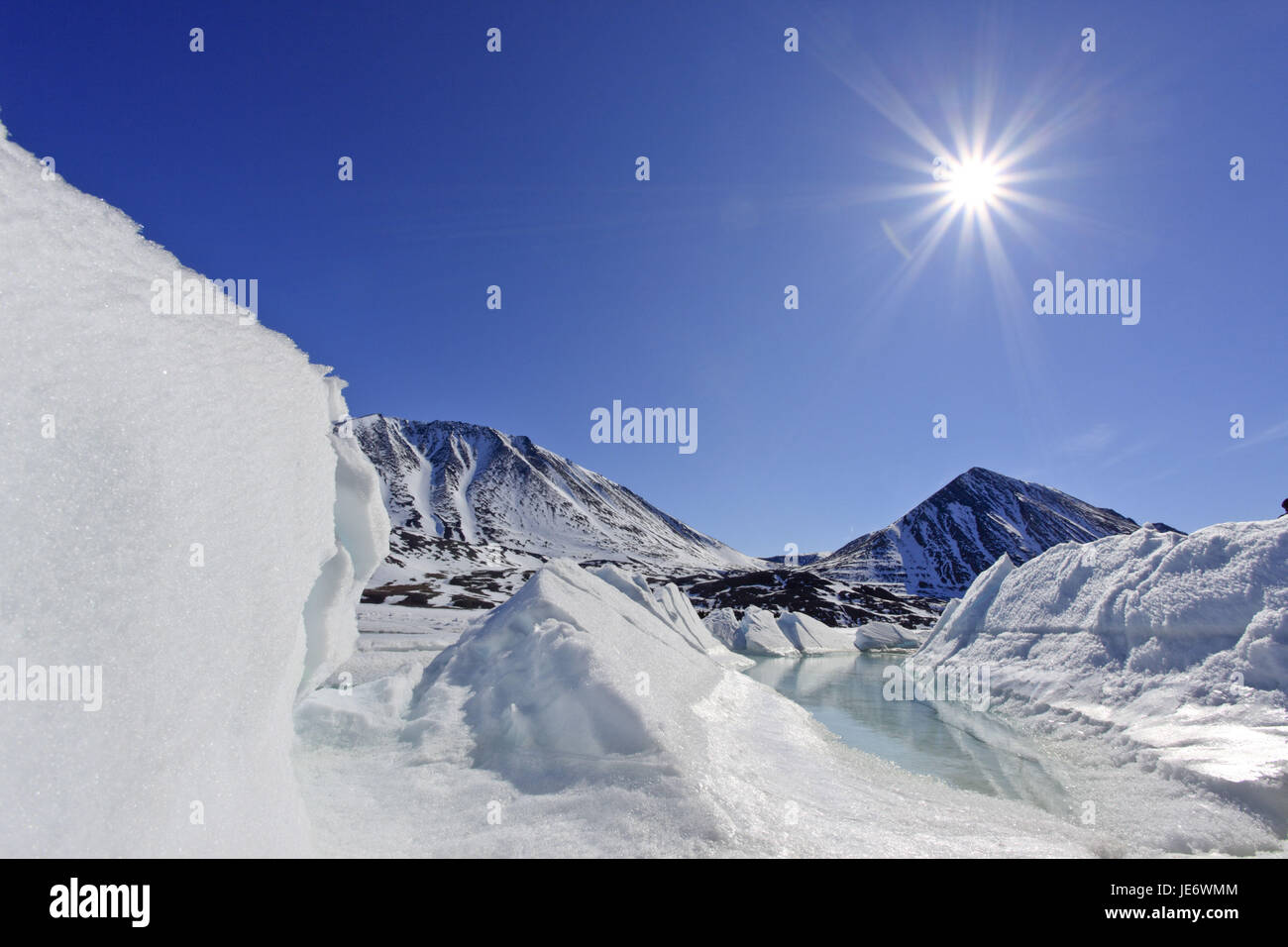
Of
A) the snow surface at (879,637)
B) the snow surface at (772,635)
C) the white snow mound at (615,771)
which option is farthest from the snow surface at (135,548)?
the snow surface at (879,637)

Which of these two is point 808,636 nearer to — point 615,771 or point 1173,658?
point 1173,658

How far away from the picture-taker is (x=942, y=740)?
1492 centimetres

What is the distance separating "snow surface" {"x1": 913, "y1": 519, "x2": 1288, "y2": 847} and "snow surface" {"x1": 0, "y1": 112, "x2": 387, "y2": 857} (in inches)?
494

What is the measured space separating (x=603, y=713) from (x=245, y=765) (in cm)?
460

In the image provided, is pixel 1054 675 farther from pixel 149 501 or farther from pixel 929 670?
pixel 149 501

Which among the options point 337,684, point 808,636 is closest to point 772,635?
point 808,636

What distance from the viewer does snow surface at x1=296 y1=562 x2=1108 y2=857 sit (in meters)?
5.49

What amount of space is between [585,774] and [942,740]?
12405 millimetres

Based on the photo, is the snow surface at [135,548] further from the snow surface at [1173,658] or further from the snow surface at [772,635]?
the snow surface at [772,635]

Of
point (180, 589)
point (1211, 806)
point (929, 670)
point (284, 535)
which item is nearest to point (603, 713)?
point (284, 535)

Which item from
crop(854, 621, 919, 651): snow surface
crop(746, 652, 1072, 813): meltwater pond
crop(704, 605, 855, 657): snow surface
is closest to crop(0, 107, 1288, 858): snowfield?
crop(746, 652, 1072, 813): meltwater pond

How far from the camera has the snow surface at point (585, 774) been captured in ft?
18.0

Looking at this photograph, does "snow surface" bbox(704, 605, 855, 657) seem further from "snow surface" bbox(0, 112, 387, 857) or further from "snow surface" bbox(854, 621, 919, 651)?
"snow surface" bbox(0, 112, 387, 857)
